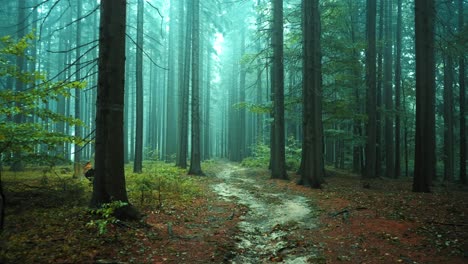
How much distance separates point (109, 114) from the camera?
20.1 ft

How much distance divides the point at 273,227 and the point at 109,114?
16.5 ft

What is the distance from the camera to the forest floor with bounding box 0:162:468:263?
493 centimetres

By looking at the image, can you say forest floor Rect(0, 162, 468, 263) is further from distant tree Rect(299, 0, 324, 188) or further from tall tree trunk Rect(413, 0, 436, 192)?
distant tree Rect(299, 0, 324, 188)

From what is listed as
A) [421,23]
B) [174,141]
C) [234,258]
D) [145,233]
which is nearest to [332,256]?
[234,258]

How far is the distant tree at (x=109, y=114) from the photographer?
6.11 metres

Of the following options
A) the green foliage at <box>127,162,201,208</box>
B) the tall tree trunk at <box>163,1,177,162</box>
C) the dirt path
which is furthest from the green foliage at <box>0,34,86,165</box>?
the tall tree trunk at <box>163,1,177,162</box>

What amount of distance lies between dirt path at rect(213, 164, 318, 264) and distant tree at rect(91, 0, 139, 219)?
2.98m

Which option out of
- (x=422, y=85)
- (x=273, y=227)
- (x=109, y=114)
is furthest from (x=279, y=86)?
(x=109, y=114)

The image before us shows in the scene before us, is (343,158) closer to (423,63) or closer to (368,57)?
(368,57)

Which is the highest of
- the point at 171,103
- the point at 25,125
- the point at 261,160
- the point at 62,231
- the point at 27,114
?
the point at 171,103

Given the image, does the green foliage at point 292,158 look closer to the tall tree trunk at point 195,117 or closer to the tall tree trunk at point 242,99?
the tall tree trunk at point 195,117

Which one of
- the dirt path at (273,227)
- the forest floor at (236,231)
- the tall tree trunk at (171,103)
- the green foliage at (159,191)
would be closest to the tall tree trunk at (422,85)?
the forest floor at (236,231)

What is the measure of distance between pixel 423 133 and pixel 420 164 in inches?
49.2

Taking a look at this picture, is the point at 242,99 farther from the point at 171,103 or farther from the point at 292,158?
the point at 292,158
